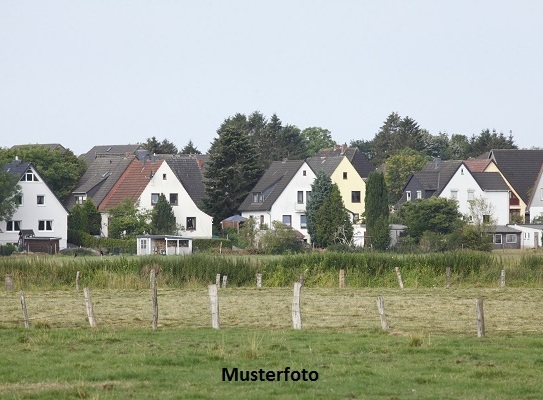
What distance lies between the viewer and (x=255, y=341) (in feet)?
74.3

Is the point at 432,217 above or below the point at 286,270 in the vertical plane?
above

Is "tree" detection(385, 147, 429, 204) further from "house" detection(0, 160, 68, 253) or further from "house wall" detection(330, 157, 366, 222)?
"house" detection(0, 160, 68, 253)

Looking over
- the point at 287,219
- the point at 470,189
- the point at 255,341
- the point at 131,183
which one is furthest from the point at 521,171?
the point at 255,341

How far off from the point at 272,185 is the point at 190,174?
11.5 meters

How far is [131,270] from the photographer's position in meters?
49.5

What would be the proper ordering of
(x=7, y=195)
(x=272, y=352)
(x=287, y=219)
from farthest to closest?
(x=287, y=219)
(x=7, y=195)
(x=272, y=352)

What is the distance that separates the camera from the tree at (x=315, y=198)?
95188mm

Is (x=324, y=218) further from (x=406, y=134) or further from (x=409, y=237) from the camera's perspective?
(x=406, y=134)

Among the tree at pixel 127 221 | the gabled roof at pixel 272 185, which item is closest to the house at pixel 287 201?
the gabled roof at pixel 272 185

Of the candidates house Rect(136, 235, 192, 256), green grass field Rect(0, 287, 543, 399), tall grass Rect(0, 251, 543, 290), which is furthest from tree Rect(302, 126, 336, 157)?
green grass field Rect(0, 287, 543, 399)

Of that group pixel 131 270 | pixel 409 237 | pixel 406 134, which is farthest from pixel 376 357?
pixel 406 134

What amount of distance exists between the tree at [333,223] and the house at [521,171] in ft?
73.7

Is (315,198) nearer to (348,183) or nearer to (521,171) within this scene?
(348,183)

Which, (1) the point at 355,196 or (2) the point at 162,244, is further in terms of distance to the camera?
(1) the point at 355,196
